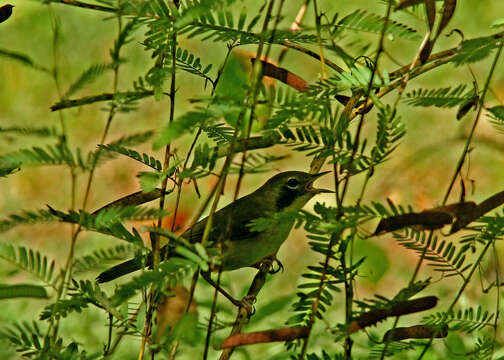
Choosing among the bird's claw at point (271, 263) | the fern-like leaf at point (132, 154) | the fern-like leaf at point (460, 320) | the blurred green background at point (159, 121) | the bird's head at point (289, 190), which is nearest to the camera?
the fern-like leaf at point (132, 154)

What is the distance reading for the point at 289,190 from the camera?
12.0 feet

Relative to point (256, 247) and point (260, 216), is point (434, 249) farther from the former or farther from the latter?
point (260, 216)

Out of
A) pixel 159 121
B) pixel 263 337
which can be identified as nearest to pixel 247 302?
pixel 263 337

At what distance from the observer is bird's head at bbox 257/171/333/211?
11.5ft

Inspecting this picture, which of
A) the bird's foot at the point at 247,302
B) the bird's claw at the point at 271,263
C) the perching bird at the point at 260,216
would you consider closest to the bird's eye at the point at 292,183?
the perching bird at the point at 260,216

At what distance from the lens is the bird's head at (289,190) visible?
11.5 feet

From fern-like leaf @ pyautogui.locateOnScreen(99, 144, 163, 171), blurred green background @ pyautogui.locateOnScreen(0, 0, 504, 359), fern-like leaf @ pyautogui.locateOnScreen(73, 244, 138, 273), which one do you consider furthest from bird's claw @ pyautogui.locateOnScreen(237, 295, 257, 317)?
blurred green background @ pyautogui.locateOnScreen(0, 0, 504, 359)

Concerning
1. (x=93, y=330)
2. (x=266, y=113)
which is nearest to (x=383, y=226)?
(x=266, y=113)

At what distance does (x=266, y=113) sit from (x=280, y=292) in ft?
11.3

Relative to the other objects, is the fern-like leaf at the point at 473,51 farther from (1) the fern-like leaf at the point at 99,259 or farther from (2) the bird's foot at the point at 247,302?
(2) the bird's foot at the point at 247,302

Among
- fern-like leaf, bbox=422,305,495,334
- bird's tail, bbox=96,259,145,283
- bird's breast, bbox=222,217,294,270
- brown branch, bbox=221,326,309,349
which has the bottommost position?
brown branch, bbox=221,326,309,349

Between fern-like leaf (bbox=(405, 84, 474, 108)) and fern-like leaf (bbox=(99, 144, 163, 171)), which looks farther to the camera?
fern-like leaf (bbox=(405, 84, 474, 108))

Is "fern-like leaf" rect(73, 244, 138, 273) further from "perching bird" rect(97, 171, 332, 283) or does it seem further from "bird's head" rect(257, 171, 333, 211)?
"bird's head" rect(257, 171, 333, 211)

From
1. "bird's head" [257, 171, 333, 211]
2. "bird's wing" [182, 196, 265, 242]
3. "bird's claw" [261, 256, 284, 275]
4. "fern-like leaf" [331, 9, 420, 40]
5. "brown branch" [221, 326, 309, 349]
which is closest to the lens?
"brown branch" [221, 326, 309, 349]
